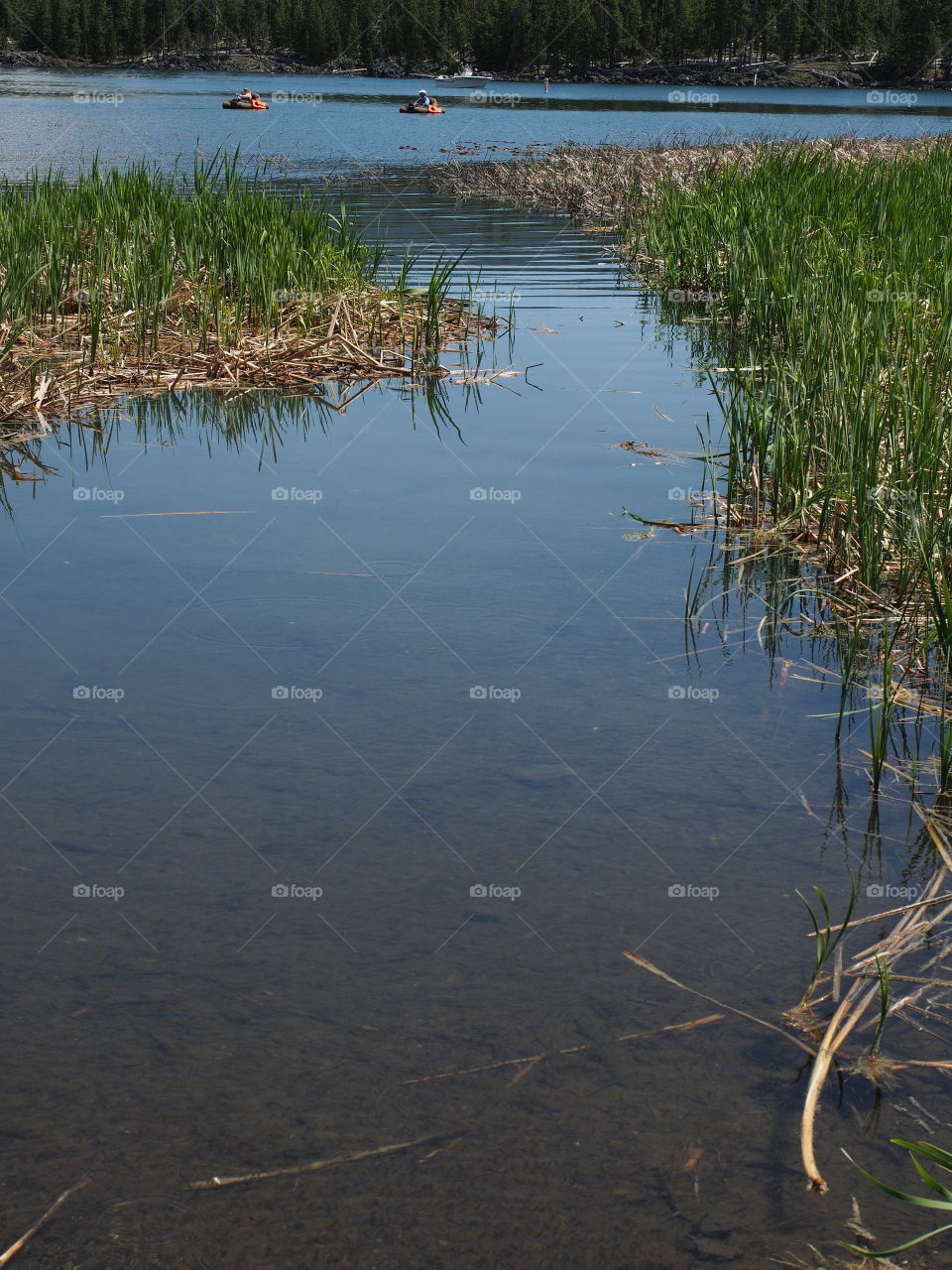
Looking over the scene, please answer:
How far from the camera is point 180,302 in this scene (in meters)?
10.6

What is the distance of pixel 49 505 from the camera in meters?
7.14

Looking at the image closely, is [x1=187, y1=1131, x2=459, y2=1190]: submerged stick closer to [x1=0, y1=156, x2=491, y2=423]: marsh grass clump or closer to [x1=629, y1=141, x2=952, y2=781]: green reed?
[x1=629, y1=141, x2=952, y2=781]: green reed

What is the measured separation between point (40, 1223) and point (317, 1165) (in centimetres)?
52

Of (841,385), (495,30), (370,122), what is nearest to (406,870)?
(841,385)

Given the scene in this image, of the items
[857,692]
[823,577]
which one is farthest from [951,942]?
[823,577]

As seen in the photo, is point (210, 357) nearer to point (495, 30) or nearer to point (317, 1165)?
point (317, 1165)

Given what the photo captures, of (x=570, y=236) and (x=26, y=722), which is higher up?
(x=570, y=236)

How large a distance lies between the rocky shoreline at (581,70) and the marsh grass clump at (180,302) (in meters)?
94.2

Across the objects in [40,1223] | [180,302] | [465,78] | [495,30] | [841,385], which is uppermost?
[495,30]

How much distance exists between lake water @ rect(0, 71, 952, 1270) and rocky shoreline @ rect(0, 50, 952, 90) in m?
99.3

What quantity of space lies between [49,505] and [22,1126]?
503 cm

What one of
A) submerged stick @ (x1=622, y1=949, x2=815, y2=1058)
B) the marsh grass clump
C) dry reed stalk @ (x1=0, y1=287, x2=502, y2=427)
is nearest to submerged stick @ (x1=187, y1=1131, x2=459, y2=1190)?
submerged stick @ (x1=622, y1=949, x2=815, y2=1058)

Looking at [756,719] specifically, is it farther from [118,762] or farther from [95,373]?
[95,373]

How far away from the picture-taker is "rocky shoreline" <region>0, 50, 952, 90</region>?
3900 inches
